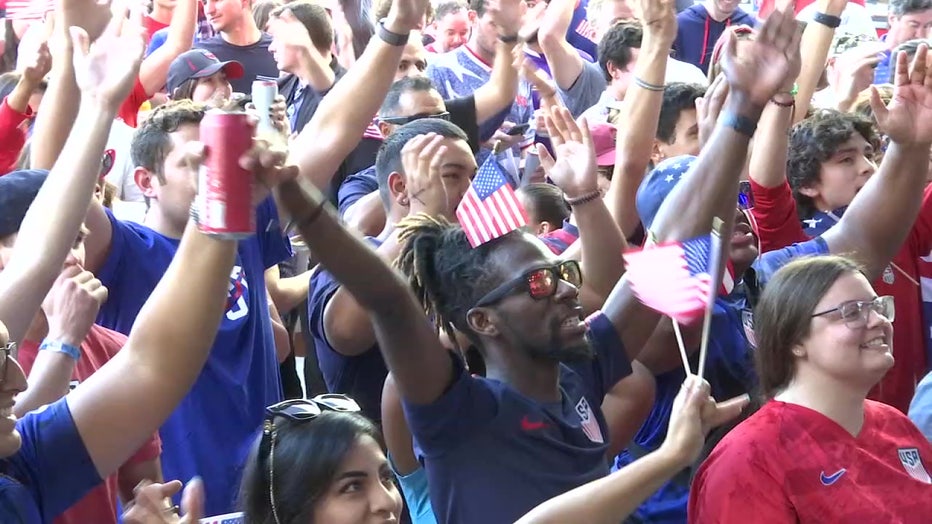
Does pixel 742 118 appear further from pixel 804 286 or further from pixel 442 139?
pixel 442 139

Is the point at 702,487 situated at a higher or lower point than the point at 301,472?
lower

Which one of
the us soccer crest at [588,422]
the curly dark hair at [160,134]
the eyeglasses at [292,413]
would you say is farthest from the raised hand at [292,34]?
the eyeglasses at [292,413]

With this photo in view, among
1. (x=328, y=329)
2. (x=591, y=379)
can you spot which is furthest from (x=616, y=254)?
(x=328, y=329)

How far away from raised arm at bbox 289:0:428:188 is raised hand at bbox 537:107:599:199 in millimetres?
506

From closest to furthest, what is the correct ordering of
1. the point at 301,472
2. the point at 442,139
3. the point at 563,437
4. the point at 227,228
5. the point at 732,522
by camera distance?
1. the point at 227,228
2. the point at 301,472
3. the point at 732,522
4. the point at 563,437
5. the point at 442,139

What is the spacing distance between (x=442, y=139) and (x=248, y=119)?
1.91 metres

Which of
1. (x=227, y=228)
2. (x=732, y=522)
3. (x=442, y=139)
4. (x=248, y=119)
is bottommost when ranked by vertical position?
(x=732, y=522)

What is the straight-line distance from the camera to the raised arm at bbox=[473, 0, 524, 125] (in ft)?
17.5

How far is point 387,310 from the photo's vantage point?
2664 mm

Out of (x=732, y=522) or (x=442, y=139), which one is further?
(x=442, y=139)

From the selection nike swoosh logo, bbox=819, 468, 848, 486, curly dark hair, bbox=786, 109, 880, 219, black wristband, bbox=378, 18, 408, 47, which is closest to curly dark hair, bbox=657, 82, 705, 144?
curly dark hair, bbox=786, 109, 880, 219

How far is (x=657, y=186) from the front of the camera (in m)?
3.91

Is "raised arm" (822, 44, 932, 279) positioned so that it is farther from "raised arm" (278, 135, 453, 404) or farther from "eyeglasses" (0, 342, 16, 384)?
"eyeglasses" (0, 342, 16, 384)

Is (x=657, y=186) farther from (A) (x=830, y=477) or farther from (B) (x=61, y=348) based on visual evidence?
(B) (x=61, y=348)
